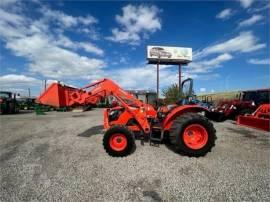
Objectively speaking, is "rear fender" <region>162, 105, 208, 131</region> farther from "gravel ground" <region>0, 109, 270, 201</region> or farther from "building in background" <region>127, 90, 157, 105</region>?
"building in background" <region>127, 90, 157, 105</region>

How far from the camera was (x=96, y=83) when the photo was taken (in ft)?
18.9

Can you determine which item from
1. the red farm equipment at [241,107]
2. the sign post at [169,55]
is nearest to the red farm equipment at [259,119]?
the red farm equipment at [241,107]

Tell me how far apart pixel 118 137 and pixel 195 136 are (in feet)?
6.64

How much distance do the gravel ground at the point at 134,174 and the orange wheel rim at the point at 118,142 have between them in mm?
307

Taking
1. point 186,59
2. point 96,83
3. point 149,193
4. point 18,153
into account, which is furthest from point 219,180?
point 186,59

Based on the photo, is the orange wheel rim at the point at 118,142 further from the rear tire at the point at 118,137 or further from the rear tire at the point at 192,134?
the rear tire at the point at 192,134

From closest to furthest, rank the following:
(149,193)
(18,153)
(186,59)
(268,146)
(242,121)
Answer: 1. (149,193)
2. (18,153)
3. (268,146)
4. (242,121)
5. (186,59)

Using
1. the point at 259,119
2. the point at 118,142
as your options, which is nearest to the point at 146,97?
the point at 259,119

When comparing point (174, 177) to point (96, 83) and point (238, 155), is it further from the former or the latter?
point (96, 83)

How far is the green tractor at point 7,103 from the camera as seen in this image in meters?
18.2

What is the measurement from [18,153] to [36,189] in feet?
8.20

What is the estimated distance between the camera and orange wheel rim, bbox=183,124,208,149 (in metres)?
4.90

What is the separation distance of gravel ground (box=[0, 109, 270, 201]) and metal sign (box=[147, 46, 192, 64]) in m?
31.2

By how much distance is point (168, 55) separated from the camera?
3659 centimetres
